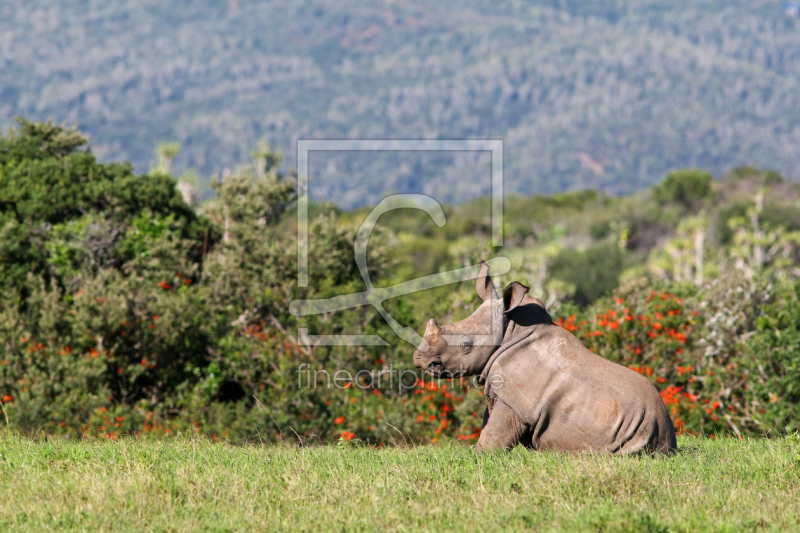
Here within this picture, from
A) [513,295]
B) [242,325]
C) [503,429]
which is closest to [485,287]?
[513,295]

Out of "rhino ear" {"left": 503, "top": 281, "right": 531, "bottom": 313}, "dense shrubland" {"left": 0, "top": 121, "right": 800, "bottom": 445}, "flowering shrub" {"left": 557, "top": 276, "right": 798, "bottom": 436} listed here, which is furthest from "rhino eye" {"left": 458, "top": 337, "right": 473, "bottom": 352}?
"flowering shrub" {"left": 557, "top": 276, "right": 798, "bottom": 436}

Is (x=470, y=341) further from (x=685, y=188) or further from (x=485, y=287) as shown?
(x=685, y=188)

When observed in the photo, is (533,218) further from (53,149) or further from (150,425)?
(150,425)

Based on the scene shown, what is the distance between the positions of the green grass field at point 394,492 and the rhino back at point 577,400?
0.24 m

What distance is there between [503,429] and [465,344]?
72cm

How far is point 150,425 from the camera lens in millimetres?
11773

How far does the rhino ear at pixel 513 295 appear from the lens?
6.67 m

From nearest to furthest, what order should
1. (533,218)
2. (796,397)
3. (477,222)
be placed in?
(796,397) < (477,222) < (533,218)

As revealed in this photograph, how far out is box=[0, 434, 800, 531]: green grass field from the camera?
199 inches

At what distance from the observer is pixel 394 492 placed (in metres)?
5.61

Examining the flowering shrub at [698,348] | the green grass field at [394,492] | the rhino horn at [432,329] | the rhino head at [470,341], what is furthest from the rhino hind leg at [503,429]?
the flowering shrub at [698,348]

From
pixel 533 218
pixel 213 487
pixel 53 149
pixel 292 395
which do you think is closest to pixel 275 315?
pixel 292 395

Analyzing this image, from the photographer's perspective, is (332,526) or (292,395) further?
(292,395)

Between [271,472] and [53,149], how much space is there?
561 inches
